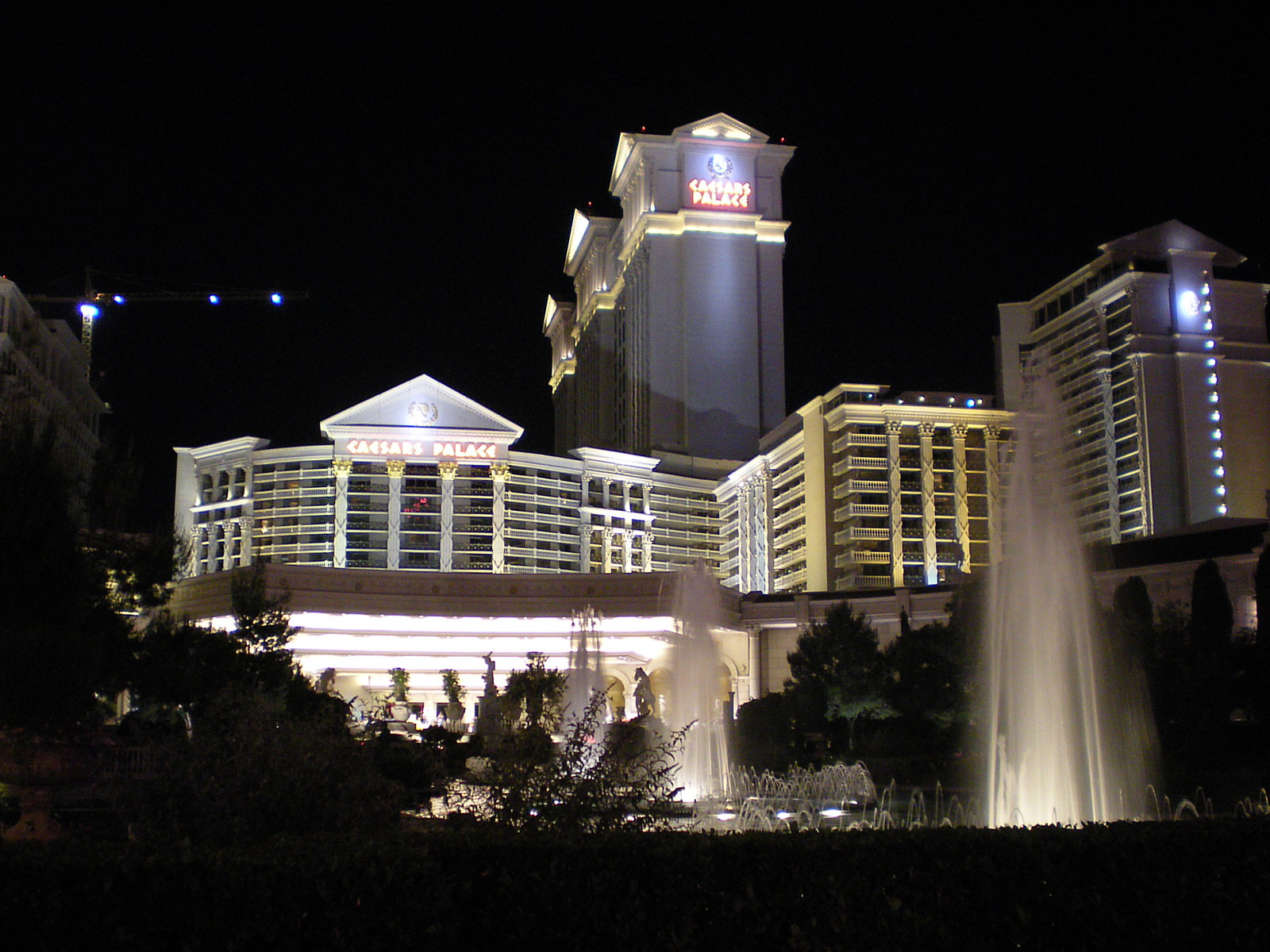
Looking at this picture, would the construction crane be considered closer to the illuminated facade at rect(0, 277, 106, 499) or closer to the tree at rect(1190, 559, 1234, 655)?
the illuminated facade at rect(0, 277, 106, 499)

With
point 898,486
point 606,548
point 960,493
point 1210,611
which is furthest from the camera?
point 606,548

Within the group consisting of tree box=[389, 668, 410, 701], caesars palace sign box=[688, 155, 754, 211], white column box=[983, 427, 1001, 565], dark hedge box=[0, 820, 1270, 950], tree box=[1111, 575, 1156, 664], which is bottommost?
tree box=[389, 668, 410, 701]

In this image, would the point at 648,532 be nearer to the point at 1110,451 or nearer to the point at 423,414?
the point at 423,414

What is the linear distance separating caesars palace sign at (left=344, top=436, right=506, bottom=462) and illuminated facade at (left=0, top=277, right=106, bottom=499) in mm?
20970

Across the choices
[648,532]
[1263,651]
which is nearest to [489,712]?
[1263,651]

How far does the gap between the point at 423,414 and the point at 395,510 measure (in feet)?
27.8

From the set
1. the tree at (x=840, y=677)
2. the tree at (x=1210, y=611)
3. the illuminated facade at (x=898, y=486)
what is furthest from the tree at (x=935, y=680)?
the illuminated facade at (x=898, y=486)

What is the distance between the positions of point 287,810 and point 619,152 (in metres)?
127

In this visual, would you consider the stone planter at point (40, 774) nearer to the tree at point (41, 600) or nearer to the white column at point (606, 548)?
the tree at point (41, 600)

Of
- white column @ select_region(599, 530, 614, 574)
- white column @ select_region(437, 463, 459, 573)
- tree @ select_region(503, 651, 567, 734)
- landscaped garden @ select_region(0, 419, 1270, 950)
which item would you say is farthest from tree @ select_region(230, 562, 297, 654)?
white column @ select_region(599, 530, 614, 574)

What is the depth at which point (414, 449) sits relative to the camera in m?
105

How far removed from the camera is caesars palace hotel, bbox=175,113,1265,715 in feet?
247

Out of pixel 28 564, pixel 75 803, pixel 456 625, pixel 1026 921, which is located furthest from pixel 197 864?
pixel 456 625

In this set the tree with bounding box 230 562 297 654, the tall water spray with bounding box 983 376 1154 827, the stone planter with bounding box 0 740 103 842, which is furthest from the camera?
the tree with bounding box 230 562 297 654
